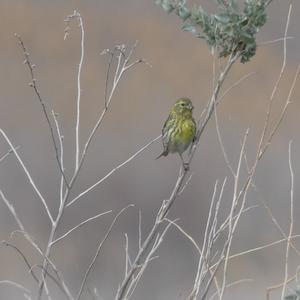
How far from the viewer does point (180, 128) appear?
5949 millimetres

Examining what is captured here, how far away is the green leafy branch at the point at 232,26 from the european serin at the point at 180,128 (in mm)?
1891

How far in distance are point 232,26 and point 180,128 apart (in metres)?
2.11

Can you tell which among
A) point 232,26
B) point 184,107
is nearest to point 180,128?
point 184,107

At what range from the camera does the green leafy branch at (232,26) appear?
3.87 m

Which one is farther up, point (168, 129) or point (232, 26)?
point (232, 26)

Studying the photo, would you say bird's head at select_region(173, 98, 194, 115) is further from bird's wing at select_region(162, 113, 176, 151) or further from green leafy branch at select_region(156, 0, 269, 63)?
green leafy branch at select_region(156, 0, 269, 63)

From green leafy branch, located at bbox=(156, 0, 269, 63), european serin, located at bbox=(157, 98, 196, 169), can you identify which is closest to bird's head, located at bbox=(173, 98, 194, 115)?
european serin, located at bbox=(157, 98, 196, 169)

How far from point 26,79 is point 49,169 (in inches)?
46.5

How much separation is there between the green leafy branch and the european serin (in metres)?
1.89

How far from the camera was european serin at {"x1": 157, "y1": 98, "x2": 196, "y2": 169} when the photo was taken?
5.91 meters

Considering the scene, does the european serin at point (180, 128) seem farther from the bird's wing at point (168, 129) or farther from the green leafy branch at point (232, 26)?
the green leafy branch at point (232, 26)

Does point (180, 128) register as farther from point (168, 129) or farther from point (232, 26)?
point (232, 26)

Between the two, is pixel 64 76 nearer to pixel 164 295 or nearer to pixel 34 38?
pixel 34 38

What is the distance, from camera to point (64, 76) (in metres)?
10.9
